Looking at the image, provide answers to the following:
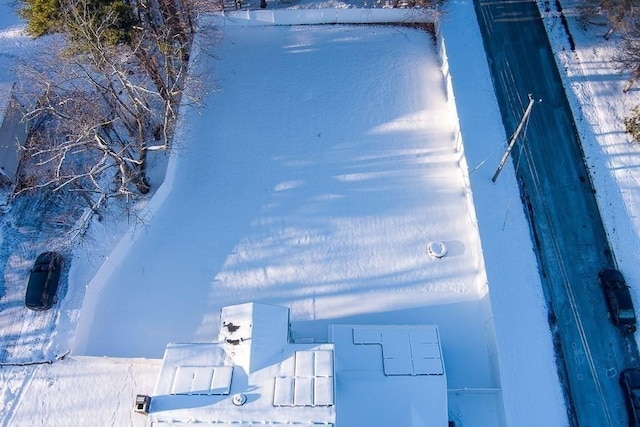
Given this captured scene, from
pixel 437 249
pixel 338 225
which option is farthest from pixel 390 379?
pixel 338 225

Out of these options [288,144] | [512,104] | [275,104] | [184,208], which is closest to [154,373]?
[184,208]

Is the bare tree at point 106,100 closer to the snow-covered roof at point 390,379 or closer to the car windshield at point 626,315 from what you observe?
the snow-covered roof at point 390,379

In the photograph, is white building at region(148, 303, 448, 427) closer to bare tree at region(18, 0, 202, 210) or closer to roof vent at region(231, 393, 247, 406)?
roof vent at region(231, 393, 247, 406)

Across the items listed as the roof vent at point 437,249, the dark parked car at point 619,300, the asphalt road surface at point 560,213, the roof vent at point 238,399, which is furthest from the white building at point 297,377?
the dark parked car at point 619,300

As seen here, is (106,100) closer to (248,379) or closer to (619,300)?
(248,379)

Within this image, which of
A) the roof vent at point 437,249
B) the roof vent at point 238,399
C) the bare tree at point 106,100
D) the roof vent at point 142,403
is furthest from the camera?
the roof vent at point 437,249

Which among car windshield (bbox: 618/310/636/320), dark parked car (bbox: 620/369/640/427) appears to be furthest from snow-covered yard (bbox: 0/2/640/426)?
car windshield (bbox: 618/310/636/320)
